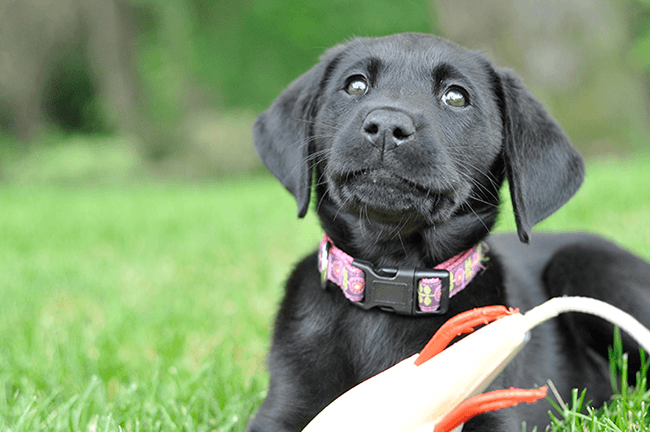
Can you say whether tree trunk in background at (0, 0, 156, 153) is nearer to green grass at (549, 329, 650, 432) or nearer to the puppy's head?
the puppy's head

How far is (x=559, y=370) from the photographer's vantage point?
8.27 feet

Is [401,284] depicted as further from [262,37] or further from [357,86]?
[262,37]

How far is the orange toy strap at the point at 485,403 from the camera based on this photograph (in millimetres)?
1423

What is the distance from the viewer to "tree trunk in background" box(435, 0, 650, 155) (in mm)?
8938

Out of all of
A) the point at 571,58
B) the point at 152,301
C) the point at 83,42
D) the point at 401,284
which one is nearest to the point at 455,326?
the point at 401,284

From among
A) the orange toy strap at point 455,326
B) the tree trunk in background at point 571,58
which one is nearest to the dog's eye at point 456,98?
the orange toy strap at point 455,326

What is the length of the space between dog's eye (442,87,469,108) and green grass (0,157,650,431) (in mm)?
467

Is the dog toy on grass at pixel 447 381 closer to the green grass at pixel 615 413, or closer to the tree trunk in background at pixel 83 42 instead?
the green grass at pixel 615 413

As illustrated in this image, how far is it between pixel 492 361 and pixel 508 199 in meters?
0.79

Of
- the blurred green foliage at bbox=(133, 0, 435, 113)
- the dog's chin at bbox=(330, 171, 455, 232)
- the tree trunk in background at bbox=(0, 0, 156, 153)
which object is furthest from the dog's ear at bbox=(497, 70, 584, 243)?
the blurred green foliage at bbox=(133, 0, 435, 113)

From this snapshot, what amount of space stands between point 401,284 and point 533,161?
2.09 feet

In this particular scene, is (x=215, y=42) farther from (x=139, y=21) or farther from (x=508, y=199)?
(x=508, y=199)

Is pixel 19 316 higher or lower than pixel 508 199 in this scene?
lower

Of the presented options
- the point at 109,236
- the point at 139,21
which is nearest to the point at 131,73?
the point at 139,21
